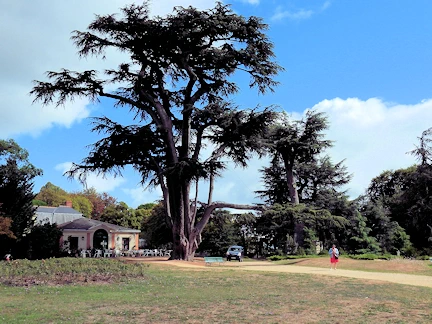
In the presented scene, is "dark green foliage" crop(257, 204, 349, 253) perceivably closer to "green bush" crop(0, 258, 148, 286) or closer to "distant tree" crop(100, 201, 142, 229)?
"green bush" crop(0, 258, 148, 286)

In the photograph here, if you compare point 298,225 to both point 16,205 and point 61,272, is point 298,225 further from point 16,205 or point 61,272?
point 61,272

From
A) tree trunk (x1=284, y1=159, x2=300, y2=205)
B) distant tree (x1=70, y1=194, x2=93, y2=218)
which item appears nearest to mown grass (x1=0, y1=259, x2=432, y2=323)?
Result: tree trunk (x1=284, y1=159, x2=300, y2=205)

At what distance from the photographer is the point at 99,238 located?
50.6 metres

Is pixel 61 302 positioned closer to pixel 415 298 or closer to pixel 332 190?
pixel 415 298

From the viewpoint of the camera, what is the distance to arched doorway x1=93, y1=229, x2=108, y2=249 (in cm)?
5022

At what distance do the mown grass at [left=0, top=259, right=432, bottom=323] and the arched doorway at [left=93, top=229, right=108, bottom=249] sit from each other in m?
34.9

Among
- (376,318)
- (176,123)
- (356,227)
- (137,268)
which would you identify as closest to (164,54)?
(176,123)

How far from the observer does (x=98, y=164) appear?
33.3 metres

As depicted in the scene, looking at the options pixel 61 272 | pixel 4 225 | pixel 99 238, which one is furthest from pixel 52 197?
pixel 61 272

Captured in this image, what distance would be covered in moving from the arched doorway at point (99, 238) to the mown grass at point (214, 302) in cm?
3485

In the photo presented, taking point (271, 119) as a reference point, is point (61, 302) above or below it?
below

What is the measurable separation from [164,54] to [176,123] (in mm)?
5489

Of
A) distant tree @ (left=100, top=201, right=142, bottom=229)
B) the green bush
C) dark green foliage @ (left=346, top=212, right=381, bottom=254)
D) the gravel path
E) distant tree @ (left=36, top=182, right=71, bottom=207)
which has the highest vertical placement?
distant tree @ (left=36, top=182, right=71, bottom=207)

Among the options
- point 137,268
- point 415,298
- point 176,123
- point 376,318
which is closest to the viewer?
point 376,318
